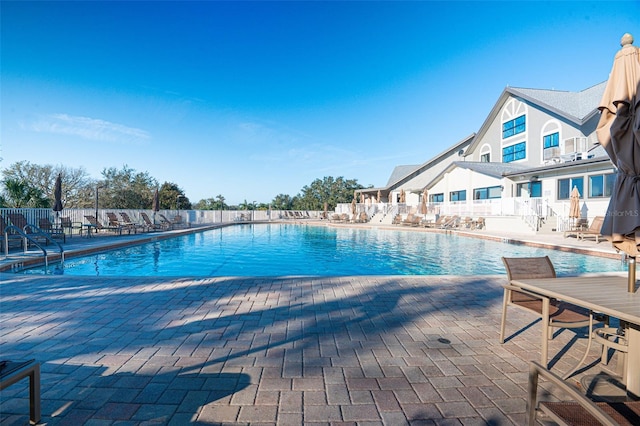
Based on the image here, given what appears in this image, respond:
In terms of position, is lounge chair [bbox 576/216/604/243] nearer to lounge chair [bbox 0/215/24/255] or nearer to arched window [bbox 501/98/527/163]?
arched window [bbox 501/98/527/163]

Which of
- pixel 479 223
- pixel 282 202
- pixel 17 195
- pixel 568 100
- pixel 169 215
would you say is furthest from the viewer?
pixel 282 202

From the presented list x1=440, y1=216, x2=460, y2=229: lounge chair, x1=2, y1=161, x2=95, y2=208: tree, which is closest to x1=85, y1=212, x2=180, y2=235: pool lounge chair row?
x1=2, y1=161, x2=95, y2=208: tree

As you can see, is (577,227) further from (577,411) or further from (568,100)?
(577,411)

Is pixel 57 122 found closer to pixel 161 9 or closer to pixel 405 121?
pixel 161 9

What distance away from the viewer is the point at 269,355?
2629mm

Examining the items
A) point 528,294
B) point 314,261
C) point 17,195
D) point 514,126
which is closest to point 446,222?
point 514,126

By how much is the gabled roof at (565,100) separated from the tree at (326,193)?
2200 cm

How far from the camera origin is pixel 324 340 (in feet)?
9.66

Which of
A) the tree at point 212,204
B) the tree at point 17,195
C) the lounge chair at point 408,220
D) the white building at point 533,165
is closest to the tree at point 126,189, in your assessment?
the tree at point 17,195

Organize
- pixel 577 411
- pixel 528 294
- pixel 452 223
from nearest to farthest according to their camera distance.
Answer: pixel 577 411
pixel 528 294
pixel 452 223

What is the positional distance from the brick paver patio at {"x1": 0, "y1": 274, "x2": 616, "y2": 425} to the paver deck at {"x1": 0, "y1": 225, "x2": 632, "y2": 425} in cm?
1

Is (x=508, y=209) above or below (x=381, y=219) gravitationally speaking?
above

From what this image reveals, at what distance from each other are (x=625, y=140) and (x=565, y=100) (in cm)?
A: 2597

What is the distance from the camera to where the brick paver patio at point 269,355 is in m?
1.89
